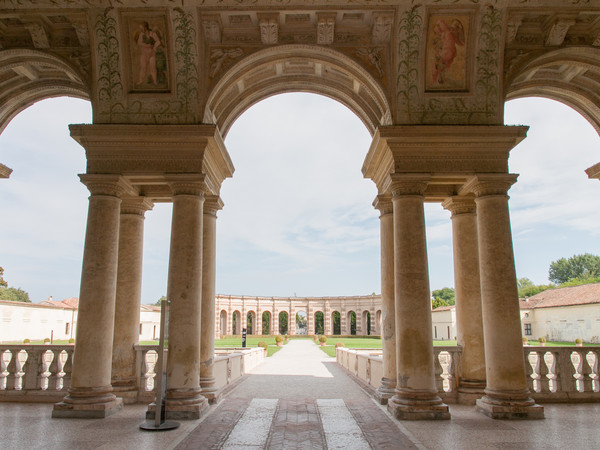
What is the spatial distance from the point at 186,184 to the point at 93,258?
317 centimetres

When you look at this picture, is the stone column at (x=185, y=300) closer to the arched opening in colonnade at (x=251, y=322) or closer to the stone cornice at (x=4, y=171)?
the stone cornice at (x=4, y=171)

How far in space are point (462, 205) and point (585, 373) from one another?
20.3 feet

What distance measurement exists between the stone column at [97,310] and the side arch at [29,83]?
3.85 m

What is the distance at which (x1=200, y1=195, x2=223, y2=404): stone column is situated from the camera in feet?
43.0

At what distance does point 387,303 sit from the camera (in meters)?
13.5

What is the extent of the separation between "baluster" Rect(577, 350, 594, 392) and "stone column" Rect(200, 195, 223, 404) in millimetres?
10975

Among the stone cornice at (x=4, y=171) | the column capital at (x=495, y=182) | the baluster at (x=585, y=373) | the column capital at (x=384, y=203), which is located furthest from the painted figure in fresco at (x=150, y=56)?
the baluster at (x=585, y=373)

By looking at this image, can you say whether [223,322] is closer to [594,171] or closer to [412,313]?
[594,171]

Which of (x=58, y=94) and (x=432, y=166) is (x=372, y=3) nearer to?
(x=432, y=166)

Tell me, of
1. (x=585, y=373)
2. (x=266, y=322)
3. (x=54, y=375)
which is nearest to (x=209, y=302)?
(x=54, y=375)

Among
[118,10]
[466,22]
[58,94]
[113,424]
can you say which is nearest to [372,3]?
[466,22]

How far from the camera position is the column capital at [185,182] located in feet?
39.8

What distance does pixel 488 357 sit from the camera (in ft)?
38.2

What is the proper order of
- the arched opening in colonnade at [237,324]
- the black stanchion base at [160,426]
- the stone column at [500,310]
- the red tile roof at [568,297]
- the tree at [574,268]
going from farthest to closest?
the tree at [574,268]
the arched opening in colonnade at [237,324]
the red tile roof at [568,297]
the stone column at [500,310]
the black stanchion base at [160,426]
